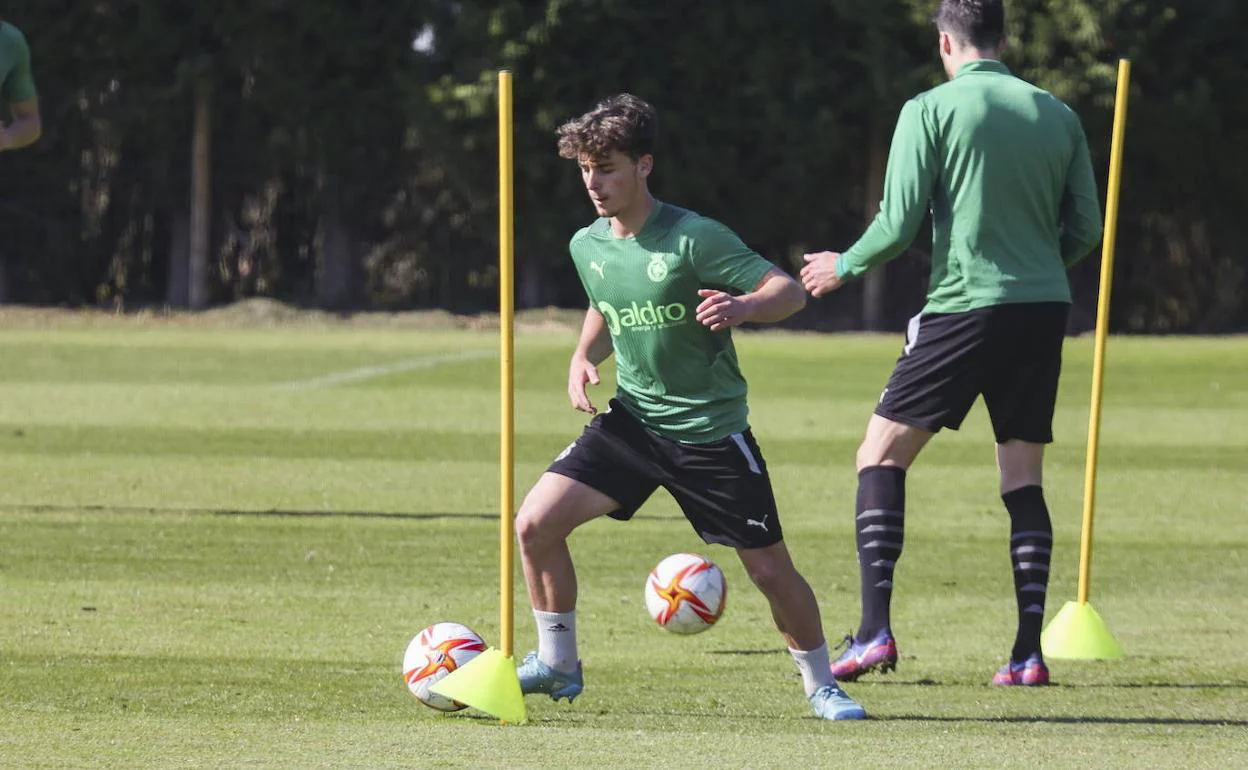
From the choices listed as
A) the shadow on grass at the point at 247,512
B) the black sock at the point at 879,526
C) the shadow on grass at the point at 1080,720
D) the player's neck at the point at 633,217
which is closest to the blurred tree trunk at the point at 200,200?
the shadow on grass at the point at 247,512

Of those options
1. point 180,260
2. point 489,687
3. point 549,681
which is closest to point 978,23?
point 549,681

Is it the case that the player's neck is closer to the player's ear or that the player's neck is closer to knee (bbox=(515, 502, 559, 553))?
the player's ear

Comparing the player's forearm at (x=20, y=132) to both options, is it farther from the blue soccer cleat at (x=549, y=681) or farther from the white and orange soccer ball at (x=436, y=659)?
the blue soccer cleat at (x=549, y=681)

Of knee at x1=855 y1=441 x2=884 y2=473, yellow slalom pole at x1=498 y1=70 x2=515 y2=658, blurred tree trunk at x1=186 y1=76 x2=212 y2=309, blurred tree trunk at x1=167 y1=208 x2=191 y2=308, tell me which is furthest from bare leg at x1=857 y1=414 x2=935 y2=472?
blurred tree trunk at x1=167 y1=208 x2=191 y2=308

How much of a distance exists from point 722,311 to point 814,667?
118 centimetres

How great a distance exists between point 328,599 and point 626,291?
314 centimetres

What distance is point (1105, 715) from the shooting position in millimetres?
6711

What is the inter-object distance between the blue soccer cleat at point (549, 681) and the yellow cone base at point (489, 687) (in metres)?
0.24

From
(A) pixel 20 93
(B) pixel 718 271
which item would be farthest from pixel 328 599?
(B) pixel 718 271

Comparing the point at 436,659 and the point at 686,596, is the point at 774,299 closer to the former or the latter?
the point at 436,659

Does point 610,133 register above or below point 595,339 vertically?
above

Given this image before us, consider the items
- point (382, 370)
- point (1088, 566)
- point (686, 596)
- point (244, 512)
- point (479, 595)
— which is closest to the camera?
point (686, 596)

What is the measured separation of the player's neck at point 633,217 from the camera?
6.60 meters

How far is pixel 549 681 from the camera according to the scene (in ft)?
22.3
